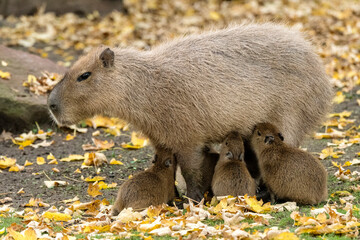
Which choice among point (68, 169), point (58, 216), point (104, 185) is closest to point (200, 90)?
point (104, 185)

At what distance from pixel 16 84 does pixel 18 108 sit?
0.46 m

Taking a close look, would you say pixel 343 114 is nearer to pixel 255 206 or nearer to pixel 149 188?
pixel 255 206

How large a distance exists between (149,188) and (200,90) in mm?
1148

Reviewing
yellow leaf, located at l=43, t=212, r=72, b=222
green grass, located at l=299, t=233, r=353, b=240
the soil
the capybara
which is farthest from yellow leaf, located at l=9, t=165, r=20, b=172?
green grass, located at l=299, t=233, r=353, b=240

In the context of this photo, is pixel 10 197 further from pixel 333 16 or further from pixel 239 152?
pixel 333 16

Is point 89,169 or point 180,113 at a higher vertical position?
point 180,113

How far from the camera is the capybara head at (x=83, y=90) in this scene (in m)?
5.50

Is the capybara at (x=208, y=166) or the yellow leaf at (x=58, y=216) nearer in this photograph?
the yellow leaf at (x=58, y=216)

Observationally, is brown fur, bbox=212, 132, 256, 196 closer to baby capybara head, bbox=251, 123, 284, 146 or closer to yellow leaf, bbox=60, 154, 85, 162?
baby capybara head, bbox=251, 123, 284, 146

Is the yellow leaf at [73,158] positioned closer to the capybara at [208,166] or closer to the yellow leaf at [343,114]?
the capybara at [208,166]

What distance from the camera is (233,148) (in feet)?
17.4

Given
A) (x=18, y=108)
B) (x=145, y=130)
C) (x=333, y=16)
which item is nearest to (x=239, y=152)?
(x=145, y=130)

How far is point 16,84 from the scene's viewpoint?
7941 millimetres

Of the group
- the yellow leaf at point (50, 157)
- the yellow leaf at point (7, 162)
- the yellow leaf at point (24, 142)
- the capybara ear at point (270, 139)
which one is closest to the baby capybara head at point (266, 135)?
the capybara ear at point (270, 139)
